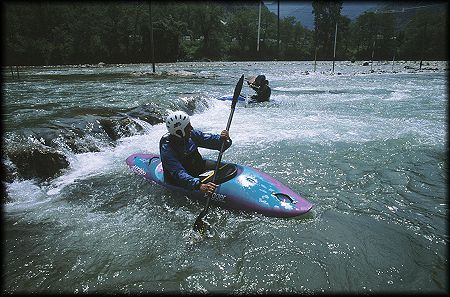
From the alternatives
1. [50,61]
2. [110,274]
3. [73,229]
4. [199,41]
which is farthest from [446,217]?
[199,41]

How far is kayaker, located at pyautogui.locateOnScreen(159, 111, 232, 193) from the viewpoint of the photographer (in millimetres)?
4031

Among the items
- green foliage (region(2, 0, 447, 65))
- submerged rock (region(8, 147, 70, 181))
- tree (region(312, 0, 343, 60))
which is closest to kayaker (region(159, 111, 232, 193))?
submerged rock (region(8, 147, 70, 181))

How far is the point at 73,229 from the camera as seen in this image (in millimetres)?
3828

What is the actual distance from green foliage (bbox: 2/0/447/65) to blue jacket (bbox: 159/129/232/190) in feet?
68.3

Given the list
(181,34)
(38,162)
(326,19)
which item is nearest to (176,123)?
(38,162)

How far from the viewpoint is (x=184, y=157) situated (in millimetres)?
4367

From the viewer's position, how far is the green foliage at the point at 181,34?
41438 mm

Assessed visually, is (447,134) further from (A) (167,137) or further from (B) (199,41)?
(B) (199,41)

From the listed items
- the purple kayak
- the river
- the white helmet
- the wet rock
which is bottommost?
the river

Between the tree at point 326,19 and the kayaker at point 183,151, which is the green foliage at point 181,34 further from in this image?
the kayaker at point 183,151

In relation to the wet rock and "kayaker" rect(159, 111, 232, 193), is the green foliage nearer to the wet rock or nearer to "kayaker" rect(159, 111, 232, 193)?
the wet rock

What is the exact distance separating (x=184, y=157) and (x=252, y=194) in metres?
1.03

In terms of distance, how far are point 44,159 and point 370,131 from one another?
7.07m

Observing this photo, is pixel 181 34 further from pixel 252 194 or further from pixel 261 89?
pixel 252 194
